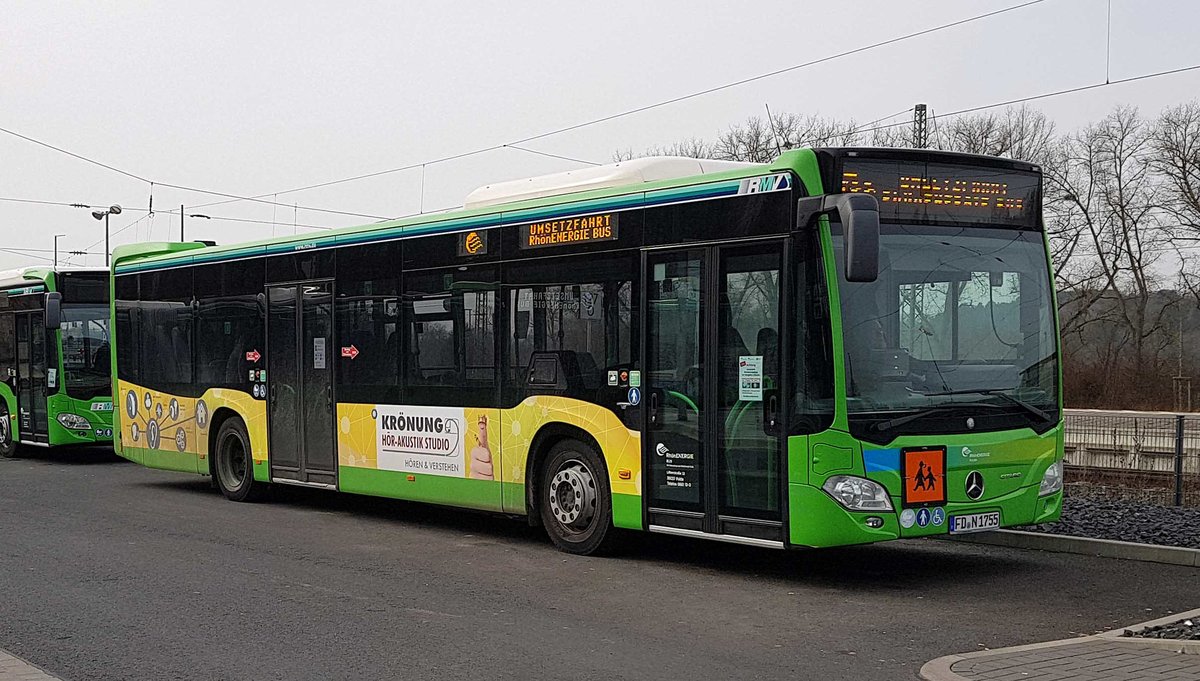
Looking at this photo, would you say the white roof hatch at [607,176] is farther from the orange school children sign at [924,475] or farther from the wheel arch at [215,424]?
the wheel arch at [215,424]

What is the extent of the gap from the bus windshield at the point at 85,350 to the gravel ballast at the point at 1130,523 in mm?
16247

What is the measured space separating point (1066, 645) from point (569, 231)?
5695 mm

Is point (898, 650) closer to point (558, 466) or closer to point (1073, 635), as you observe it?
point (1073, 635)

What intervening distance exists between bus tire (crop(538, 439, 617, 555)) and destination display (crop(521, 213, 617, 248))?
1.75 metres

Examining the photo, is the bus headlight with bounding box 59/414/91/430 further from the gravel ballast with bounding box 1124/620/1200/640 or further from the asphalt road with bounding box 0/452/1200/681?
the gravel ballast with bounding box 1124/620/1200/640

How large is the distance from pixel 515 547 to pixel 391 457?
205 cm

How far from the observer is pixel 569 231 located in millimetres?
11844

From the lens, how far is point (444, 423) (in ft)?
43.1

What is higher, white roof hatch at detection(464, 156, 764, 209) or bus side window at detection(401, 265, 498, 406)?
white roof hatch at detection(464, 156, 764, 209)

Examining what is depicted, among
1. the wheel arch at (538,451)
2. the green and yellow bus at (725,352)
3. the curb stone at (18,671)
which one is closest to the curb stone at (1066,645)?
the green and yellow bus at (725,352)

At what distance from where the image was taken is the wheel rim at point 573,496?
11.6 metres

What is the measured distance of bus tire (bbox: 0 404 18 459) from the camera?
24.5m

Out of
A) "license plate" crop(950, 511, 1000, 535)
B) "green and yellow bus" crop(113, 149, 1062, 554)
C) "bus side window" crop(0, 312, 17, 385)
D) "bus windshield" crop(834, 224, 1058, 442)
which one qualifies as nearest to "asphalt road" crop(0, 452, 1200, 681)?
"license plate" crop(950, 511, 1000, 535)


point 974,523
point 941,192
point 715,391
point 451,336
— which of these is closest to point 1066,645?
point 974,523
